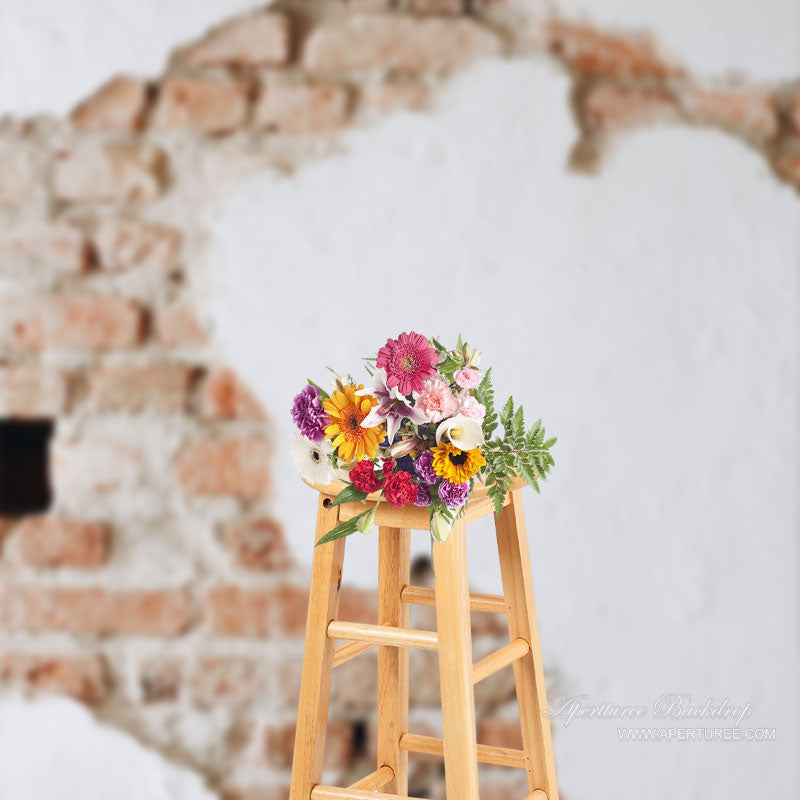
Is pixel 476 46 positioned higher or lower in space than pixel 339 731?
higher

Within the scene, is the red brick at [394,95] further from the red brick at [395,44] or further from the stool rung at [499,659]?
the stool rung at [499,659]

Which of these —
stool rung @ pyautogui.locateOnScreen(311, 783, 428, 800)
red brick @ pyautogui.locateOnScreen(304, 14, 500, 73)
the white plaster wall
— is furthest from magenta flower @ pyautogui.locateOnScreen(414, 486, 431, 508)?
red brick @ pyautogui.locateOnScreen(304, 14, 500, 73)

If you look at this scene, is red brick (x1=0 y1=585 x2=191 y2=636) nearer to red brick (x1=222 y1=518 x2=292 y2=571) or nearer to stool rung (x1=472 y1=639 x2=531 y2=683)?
Answer: red brick (x1=222 y1=518 x2=292 y2=571)

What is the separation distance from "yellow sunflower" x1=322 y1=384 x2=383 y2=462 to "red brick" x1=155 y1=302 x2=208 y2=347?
0.53 meters

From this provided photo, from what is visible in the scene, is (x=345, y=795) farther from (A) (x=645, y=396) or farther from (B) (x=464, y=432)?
(A) (x=645, y=396)

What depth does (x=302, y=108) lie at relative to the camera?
4.30ft

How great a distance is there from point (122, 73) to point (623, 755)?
115cm

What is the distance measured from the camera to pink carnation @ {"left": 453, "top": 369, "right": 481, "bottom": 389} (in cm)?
84

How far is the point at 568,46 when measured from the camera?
1287 mm

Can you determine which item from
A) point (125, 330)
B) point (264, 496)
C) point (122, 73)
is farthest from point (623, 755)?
point (122, 73)

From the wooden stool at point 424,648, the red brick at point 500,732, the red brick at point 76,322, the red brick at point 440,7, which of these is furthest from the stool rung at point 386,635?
the red brick at point 440,7

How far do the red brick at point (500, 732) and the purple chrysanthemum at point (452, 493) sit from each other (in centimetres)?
61

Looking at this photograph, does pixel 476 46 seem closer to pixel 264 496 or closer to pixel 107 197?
pixel 107 197

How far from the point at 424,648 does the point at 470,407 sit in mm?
223
